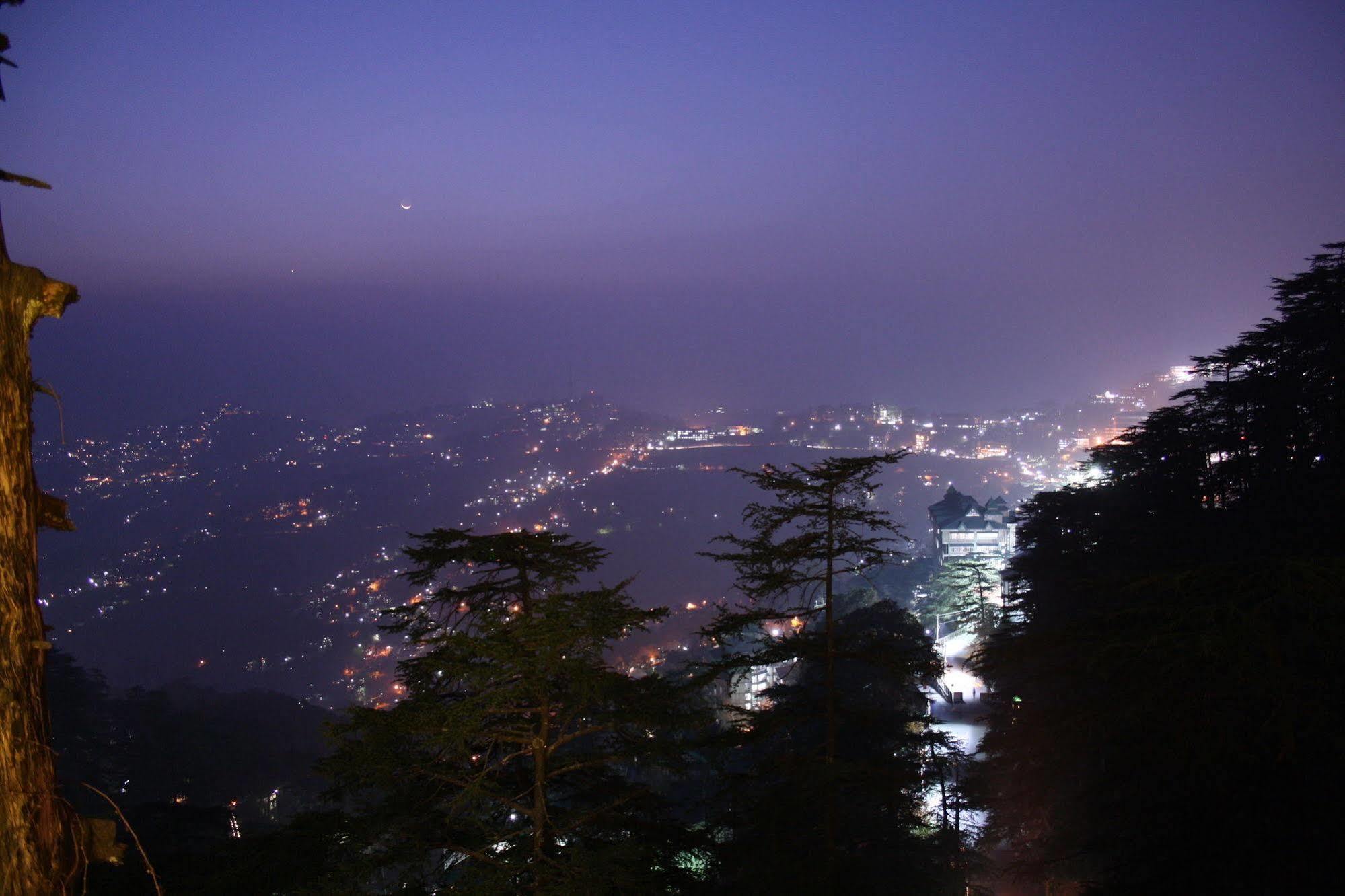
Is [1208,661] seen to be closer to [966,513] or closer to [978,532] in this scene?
[978,532]

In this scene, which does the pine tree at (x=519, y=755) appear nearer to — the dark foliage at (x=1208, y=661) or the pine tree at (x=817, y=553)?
the pine tree at (x=817, y=553)

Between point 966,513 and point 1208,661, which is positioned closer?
point 1208,661

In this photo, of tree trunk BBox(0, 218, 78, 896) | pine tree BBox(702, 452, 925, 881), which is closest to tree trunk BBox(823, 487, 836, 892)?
pine tree BBox(702, 452, 925, 881)

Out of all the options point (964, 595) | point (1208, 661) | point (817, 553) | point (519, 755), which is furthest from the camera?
point (964, 595)

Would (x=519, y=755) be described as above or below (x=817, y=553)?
below

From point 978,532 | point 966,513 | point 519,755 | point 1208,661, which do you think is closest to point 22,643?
point 519,755

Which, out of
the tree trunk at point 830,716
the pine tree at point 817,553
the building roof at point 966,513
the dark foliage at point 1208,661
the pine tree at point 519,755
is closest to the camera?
the dark foliage at point 1208,661

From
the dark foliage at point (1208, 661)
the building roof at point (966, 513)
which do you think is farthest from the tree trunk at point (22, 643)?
the building roof at point (966, 513)
